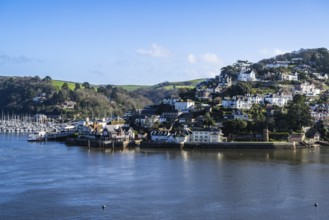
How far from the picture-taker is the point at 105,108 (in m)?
65.6

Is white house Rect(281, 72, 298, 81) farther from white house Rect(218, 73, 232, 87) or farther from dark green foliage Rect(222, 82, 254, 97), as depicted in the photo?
dark green foliage Rect(222, 82, 254, 97)

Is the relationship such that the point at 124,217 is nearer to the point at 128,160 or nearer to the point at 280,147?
the point at 128,160

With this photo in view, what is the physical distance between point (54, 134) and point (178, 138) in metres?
13.9

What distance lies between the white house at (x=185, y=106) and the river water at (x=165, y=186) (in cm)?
1384

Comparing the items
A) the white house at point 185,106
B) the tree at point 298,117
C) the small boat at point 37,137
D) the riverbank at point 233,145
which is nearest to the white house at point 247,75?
the white house at point 185,106

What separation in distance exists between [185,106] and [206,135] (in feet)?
28.0

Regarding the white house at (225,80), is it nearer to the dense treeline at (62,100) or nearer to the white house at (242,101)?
the white house at (242,101)

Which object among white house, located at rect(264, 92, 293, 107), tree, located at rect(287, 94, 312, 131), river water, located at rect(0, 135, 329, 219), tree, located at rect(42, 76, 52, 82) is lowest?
river water, located at rect(0, 135, 329, 219)

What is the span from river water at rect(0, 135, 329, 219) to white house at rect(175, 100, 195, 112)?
13843 mm

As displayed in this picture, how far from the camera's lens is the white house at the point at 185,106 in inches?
1644

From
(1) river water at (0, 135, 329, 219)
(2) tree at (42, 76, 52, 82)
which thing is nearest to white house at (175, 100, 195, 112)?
(1) river water at (0, 135, 329, 219)

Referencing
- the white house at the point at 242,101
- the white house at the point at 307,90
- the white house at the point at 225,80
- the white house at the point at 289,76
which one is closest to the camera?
the white house at the point at 242,101

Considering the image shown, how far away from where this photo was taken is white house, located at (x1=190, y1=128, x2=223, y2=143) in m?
33.4

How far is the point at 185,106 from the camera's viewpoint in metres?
42.0
